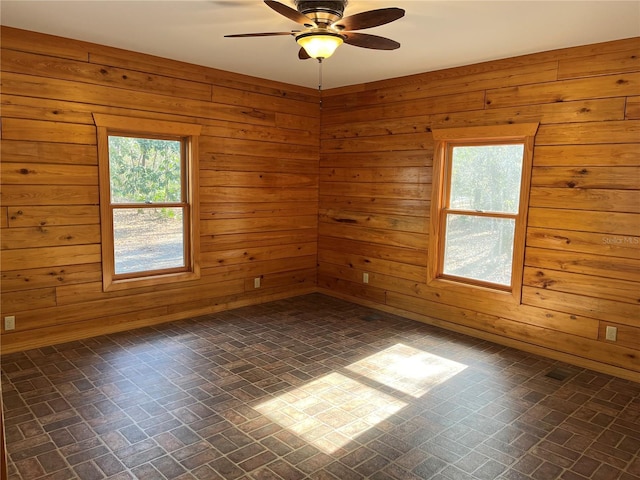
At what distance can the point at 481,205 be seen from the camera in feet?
14.6

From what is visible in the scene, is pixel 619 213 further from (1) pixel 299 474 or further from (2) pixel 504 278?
(1) pixel 299 474

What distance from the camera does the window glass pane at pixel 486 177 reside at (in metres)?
4.19

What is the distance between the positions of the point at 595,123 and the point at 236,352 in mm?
3460

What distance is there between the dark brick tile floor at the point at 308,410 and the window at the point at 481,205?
718 millimetres

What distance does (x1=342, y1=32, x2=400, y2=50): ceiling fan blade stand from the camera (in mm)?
2994

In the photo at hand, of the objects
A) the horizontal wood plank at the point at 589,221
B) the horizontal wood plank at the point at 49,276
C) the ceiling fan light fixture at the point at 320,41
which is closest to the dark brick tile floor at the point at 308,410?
the horizontal wood plank at the point at 49,276

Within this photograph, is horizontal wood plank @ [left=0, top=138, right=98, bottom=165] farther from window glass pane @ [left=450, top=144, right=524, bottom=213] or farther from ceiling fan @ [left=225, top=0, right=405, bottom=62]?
window glass pane @ [left=450, top=144, right=524, bottom=213]

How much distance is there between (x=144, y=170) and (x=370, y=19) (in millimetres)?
2734

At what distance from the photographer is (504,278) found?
432 cm

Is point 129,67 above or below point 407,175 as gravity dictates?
above

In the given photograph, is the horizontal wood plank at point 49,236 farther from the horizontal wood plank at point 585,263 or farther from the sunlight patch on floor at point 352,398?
the horizontal wood plank at point 585,263

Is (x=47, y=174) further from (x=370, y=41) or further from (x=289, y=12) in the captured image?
(x=370, y=41)

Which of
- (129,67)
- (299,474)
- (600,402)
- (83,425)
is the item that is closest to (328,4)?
(129,67)

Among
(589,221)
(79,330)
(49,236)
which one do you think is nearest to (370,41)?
(589,221)
